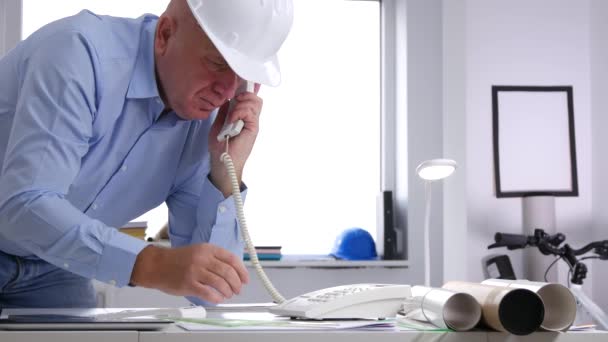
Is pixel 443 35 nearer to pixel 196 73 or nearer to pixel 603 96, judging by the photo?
pixel 603 96

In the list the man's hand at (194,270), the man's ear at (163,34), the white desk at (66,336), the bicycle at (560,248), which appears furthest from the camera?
the bicycle at (560,248)

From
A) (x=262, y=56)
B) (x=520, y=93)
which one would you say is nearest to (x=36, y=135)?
(x=262, y=56)

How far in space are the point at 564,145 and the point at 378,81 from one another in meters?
1.02

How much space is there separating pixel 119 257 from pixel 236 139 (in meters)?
0.55

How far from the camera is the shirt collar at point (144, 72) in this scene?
175 cm

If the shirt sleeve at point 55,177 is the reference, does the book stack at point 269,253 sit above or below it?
below

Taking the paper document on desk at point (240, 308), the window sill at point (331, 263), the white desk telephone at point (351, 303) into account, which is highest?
the white desk telephone at point (351, 303)

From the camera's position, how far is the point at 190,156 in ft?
6.30

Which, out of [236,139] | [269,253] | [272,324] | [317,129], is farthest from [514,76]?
[272,324]

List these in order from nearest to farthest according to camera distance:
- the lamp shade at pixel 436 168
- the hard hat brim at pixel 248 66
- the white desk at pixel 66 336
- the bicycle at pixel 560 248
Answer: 1. the white desk at pixel 66 336
2. the hard hat brim at pixel 248 66
3. the lamp shade at pixel 436 168
4. the bicycle at pixel 560 248

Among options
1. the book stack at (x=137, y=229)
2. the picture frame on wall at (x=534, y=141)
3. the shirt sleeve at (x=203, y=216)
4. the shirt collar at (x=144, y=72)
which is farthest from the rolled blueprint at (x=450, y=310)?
the picture frame on wall at (x=534, y=141)

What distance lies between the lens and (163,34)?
1823 millimetres

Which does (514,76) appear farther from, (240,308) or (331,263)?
(240,308)

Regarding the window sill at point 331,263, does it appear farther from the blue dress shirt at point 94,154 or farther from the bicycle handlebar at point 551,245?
the blue dress shirt at point 94,154
